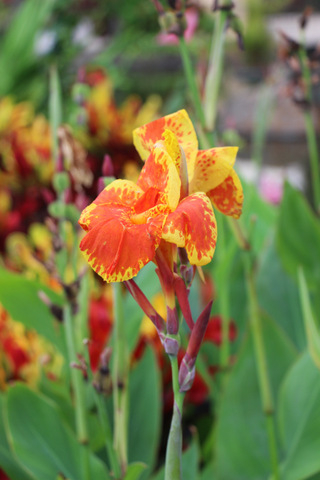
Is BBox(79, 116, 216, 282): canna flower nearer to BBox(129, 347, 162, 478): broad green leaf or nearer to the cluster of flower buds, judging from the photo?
the cluster of flower buds

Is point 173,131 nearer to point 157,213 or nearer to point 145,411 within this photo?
point 157,213

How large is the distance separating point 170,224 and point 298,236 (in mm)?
304

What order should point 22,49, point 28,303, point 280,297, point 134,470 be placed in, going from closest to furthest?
1. point 134,470
2. point 28,303
3. point 280,297
4. point 22,49

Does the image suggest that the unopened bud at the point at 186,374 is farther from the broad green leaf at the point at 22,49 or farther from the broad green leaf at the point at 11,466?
the broad green leaf at the point at 22,49

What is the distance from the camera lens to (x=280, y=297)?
506mm

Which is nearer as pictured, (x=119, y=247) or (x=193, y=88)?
(x=119, y=247)

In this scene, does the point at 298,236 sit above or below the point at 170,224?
below

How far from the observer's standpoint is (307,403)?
1.22ft

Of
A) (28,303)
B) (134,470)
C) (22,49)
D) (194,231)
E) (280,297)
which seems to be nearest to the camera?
(194,231)

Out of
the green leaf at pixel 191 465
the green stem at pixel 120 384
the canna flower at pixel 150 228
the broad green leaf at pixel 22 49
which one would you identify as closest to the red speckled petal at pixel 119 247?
the canna flower at pixel 150 228

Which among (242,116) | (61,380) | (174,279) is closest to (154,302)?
(61,380)

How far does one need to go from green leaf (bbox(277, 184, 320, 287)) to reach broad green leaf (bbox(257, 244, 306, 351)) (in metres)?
0.04

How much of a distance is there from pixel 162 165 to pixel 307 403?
0.81 ft

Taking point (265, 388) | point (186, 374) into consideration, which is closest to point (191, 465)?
point (265, 388)
